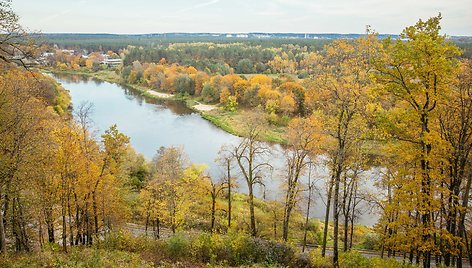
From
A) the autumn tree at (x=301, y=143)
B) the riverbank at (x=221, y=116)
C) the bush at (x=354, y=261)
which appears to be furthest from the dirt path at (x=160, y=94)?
the bush at (x=354, y=261)

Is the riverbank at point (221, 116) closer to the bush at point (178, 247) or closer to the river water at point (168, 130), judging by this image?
the river water at point (168, 130)

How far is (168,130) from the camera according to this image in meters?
50.7

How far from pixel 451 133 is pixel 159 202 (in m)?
16.1

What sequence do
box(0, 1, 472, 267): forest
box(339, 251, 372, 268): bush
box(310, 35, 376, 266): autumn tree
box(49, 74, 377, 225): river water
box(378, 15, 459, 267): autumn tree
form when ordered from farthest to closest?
1. box(49, 74, 377, 225): river water
2. box(339, 251, 372, 268): bush
3. box(310, 35, 376, 266): autumn tree
4. box(0, 1, 472, 267): forest
5. box(378, 15, 459, 267): autumn tree

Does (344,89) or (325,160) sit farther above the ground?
(344,89)

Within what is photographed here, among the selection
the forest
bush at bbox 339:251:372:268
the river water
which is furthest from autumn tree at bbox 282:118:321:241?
the river water

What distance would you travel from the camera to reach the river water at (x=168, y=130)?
32469mm

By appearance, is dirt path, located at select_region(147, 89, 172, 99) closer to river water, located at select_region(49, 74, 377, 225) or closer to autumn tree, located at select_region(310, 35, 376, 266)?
river water, located at select_region(49, 74, 377, 225)

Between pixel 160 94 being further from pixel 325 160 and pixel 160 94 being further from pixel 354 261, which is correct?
pixel 354 261

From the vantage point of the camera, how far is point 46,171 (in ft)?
51.8

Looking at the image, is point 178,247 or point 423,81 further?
point 178,247

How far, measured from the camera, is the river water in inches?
1278

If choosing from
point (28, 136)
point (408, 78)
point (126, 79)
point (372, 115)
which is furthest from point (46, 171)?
point (126, 79)

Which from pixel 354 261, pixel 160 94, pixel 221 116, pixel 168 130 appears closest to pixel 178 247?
pixel 354 261
